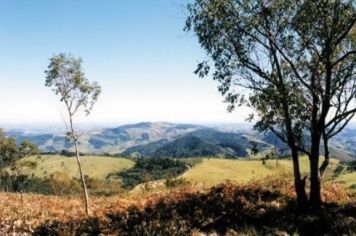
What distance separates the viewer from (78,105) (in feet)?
138

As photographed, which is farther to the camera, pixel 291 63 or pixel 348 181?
pixel 348 181

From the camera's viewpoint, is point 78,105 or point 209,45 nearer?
point 209,45

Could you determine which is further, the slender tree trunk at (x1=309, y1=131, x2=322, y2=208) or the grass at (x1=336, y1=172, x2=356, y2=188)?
the grass at (x1=336, y1=172, x2=356, y2=188)

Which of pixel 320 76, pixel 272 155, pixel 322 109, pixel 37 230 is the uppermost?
pixel 320 76

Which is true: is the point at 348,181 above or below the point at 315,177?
below

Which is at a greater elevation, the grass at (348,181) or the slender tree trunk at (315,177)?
the slender tree trunk at (315,177)

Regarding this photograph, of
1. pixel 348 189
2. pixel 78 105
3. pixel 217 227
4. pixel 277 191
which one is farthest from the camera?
pixel 78 105

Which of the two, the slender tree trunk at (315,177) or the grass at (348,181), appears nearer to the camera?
the slender tree trunk at (315,177)

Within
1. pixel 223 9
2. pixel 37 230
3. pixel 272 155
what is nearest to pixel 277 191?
pixel 272 155

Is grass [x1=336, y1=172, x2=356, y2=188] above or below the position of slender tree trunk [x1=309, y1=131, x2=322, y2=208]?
below

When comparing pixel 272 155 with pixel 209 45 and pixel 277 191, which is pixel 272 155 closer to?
pixel 277 191

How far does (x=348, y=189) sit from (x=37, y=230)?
→ 64.7 ft

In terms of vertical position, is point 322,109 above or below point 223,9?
below

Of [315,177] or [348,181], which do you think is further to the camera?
[348,181]
